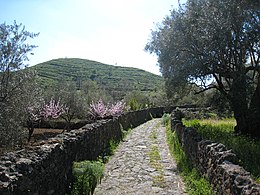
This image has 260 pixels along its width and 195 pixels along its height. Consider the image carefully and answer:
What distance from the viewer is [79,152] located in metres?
8.82

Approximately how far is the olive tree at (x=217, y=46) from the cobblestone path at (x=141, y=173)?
3.93 metres

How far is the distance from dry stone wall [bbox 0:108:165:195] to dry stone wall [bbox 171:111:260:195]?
3.32m

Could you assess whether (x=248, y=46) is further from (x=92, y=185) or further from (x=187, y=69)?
(x=92, y=185)

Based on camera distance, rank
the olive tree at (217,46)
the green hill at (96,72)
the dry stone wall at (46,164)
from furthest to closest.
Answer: the green hill at (96,72), the olive tree at (217,46), the dry stone wall at (46,164)

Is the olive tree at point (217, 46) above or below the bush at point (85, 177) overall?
above

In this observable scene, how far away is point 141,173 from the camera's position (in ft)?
32.4

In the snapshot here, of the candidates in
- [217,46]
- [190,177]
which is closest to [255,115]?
[217,46]

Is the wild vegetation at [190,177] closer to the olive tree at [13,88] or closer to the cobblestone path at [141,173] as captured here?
the cobblestone path at [141,173]

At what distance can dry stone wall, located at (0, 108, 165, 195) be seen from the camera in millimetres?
4645

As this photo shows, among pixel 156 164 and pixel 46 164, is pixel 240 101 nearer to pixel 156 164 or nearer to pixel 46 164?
pixel 156 164

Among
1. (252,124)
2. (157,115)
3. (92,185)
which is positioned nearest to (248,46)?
(252,124)

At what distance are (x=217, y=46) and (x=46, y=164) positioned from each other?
9.19 metres

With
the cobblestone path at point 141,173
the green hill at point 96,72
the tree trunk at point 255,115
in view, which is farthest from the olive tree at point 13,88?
the green hill at point 96,72

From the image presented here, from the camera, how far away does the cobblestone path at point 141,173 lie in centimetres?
816
